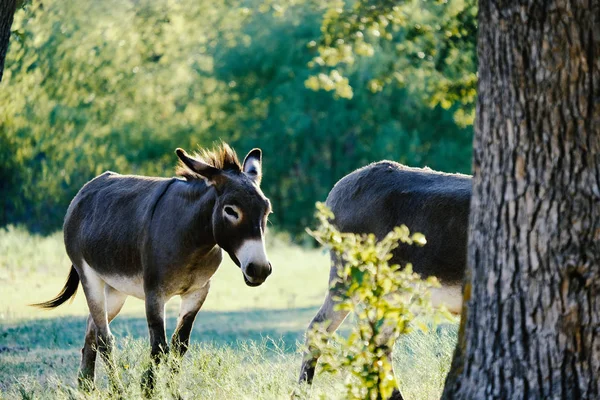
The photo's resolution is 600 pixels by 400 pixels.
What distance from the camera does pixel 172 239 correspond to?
20.0 ft

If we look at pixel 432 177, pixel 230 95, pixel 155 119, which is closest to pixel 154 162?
pixel 155 119

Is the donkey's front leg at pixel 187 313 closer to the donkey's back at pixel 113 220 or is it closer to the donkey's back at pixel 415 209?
the donkey's back at pixel 113 220

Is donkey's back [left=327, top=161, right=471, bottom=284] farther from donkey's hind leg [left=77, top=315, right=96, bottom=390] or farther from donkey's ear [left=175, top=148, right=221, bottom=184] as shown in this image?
donkey's hind leg [left=77, top=315, right=96, bottom=390]

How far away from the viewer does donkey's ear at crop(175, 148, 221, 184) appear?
597cm

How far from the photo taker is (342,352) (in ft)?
13.6

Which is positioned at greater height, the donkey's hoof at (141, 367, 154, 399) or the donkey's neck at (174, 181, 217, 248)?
the donkey's neck at (174, 181, 217, 248)

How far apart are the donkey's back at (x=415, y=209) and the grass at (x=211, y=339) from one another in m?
0.80

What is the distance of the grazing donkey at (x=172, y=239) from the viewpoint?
19.2 feet

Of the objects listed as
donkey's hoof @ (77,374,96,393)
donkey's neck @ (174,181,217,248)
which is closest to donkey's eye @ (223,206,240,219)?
donkey's neck @ (174,181,217,248)

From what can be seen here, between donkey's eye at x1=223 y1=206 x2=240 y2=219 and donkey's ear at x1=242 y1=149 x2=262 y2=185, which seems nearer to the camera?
donkey's eye at x1=223 y1=206 x2=240 y2=219

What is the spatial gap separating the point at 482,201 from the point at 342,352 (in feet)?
3.02

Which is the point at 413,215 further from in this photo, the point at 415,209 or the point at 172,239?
the point at 172,239

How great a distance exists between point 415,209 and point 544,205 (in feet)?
6.86

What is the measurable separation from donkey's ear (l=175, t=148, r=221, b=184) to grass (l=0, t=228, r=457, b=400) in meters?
1.12
